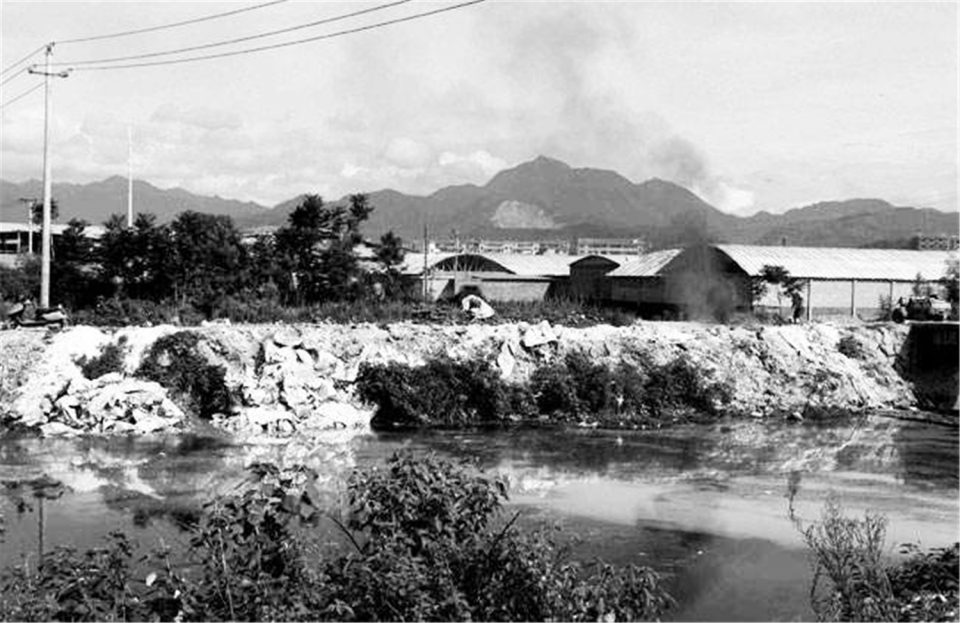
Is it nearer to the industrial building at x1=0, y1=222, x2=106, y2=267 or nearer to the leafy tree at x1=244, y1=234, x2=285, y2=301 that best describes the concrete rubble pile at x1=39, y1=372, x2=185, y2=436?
the leafy tree at x1=244, y1=234, x2=285, y2=301

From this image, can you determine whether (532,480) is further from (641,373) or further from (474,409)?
(641,373)

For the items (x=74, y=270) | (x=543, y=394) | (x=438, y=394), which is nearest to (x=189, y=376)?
(x=438, y=394)

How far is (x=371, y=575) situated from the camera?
5469mm

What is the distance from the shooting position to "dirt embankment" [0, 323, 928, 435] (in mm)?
19672

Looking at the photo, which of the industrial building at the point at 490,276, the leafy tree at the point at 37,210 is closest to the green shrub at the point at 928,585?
the industrial building at the point at 490,276

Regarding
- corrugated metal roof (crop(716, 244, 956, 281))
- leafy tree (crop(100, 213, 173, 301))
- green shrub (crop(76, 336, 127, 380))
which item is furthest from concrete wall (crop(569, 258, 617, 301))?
green shrub (crop(76, 336, 127, 380))

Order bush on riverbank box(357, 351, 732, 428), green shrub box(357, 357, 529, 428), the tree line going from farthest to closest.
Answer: the tree line
bush on riverbank box(357, 351, 732, 428)
green shrub box(357, 357, 529, 428)

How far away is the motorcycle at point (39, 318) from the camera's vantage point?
23.5m

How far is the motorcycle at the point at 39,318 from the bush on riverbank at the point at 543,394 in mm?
7616

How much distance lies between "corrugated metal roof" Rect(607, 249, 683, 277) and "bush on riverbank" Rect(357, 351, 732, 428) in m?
10.9

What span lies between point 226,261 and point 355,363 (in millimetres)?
8580

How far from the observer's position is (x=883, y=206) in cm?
8731

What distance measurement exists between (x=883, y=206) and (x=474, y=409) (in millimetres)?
75221

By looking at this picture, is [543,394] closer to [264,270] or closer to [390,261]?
[390,261]
